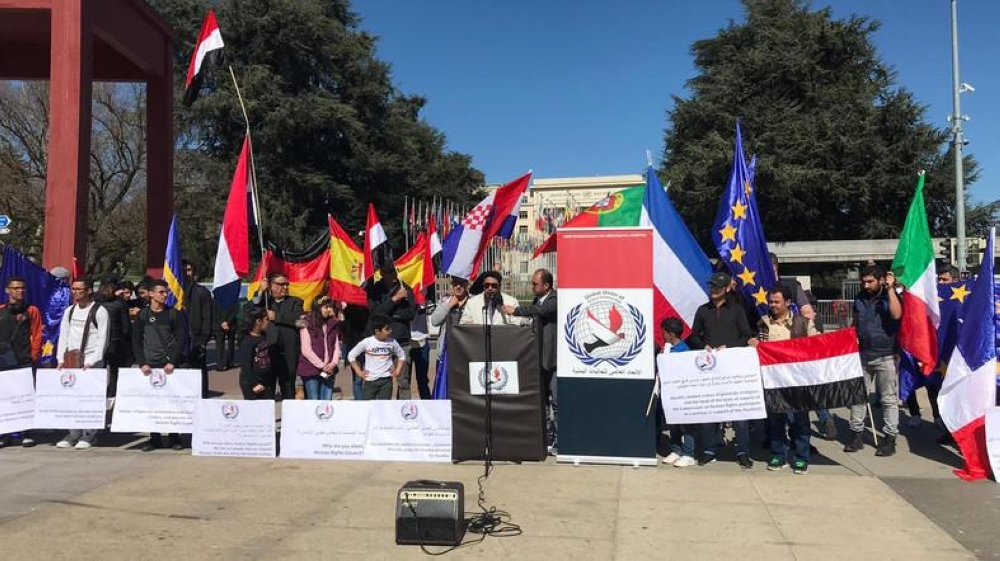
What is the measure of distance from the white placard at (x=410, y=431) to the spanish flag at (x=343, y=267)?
4327 mm

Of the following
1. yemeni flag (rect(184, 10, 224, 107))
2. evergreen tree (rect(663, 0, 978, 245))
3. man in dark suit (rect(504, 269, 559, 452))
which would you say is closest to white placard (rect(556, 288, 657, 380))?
man in dark suit (rect(504, 269, 559, 452))

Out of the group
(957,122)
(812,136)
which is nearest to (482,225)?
(957,122)

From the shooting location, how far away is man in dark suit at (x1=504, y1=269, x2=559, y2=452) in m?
7.56

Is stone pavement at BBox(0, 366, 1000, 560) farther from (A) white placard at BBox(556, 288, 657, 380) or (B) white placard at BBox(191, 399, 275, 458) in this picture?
(A) white placard at BBox(556, 288, 657, 380)

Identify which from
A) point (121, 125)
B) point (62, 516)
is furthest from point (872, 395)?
point (121, 125)

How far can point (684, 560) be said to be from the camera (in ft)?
15.6

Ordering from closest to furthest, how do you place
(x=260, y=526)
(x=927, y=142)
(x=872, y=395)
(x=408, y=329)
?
(x=260, y=526) → (x=408, y=329) → (x=872, y=395) → (x=927, y=142)

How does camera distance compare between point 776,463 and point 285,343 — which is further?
point 285,343

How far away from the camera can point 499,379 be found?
7332 millimetres

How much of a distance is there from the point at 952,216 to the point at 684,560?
41067 mm

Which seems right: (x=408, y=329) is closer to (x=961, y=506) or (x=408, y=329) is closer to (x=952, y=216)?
(x=961, y=506)

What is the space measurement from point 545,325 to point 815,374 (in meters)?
2.64

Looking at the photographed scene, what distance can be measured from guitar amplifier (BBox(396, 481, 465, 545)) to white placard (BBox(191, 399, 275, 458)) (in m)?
3.10

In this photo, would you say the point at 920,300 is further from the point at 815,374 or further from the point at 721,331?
the point at 721,331
